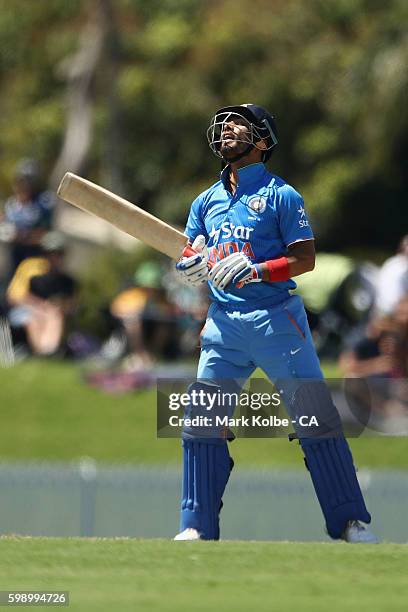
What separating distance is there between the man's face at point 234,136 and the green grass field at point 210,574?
1.75 meters

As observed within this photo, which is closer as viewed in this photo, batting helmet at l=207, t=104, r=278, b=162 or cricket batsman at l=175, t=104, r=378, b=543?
cricket batsman at l=175, t=104, r=378, b=543

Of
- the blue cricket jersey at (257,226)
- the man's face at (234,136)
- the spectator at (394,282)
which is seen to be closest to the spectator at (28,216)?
the spectator at (394,282)

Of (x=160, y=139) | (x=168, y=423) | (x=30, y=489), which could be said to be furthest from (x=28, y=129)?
(x=168, y=423)

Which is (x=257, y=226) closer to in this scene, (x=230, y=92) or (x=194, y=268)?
(x=194, y=268)

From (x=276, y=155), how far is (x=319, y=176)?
1566 mm

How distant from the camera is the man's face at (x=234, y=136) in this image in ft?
21.9

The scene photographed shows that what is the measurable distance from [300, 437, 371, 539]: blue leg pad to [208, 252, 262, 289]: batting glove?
778 millimetres

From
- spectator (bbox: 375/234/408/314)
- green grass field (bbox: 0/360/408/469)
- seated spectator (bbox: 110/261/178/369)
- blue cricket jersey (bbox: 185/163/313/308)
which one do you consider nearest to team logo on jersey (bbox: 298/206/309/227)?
blue cricket jersey (bbox: 185/163/313/308)

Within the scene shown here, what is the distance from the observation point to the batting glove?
252 inches

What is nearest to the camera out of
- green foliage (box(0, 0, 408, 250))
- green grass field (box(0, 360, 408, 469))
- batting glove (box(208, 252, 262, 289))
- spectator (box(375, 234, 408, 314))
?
batting glove (box(208, 252, 262, 289))

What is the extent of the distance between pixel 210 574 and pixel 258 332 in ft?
4.55

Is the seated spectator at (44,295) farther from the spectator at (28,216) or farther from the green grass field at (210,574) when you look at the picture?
the green grass field at (210,574)

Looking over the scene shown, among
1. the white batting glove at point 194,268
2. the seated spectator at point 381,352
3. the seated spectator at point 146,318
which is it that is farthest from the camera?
the seated spectator at point 146,318

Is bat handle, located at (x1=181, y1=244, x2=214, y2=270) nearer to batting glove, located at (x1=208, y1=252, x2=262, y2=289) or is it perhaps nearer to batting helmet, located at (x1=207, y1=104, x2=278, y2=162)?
batting glove, located at (x1=208, y1=252, x2=262, y2=289)
